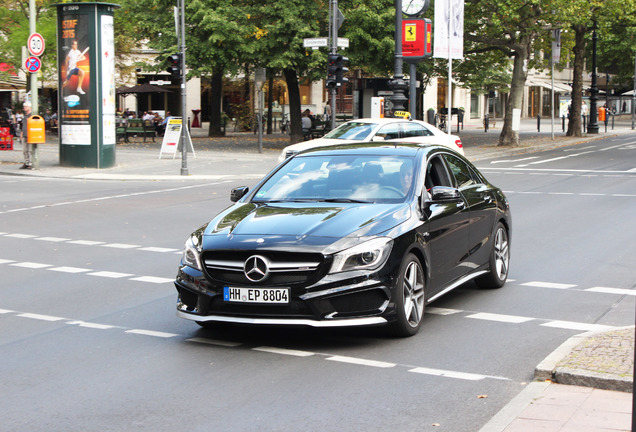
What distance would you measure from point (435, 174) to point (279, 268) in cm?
240

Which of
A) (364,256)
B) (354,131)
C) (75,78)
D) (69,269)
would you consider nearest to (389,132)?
(354,131)

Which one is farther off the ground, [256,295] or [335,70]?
[335,70]

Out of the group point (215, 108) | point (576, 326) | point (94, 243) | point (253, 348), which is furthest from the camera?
point (215, 108)

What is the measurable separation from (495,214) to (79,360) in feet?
15.5

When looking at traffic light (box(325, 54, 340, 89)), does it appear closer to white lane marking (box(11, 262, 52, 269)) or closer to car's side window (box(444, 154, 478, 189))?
white lane marking (box(11, 262, 52, 269))

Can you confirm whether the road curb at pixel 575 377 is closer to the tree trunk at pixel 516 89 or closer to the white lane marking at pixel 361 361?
the white lane marking at pixel 361 361

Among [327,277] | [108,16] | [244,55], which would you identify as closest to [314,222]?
[327,277]

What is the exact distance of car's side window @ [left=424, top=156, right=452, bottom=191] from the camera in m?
8.37

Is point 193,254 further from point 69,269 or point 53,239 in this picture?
point 53,239

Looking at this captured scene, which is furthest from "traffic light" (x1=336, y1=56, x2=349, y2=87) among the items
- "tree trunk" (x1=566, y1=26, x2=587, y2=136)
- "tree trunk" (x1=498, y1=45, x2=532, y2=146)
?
"tree trunk" (x1=566, y1=26, x2=587, y2=136)

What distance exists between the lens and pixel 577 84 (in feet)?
155

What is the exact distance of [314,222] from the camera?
721cm

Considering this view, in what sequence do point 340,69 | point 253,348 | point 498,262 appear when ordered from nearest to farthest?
point 253,348 → point 498,262 → point 340,69

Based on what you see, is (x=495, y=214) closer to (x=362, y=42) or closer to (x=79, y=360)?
(x=79, y=360)
